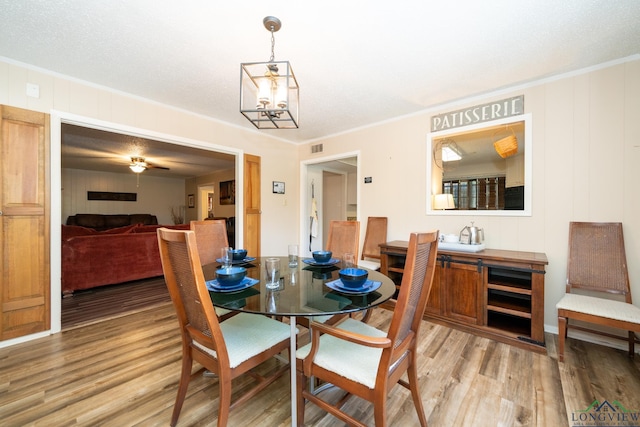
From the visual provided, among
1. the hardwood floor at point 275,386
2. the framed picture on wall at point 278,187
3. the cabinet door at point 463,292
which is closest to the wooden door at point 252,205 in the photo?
the framed picture on wall at point 278,187

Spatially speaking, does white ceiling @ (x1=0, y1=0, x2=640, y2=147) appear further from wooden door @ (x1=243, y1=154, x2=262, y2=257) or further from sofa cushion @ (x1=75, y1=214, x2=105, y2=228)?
sofa cushion @ (x1=75, y1=214, x2=105, y2=228)

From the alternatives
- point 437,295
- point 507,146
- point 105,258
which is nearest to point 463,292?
point 437,295

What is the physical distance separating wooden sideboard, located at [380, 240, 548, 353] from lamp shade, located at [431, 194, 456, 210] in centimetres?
68

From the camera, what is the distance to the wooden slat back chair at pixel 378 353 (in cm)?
102

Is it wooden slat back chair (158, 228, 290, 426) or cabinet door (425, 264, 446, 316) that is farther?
cabinet door (425, 264, 446, 316)

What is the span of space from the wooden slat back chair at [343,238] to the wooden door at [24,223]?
262 cm

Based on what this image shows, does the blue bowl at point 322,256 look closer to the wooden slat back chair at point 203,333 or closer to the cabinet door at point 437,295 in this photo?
the wooden slat back chair at point 203,333

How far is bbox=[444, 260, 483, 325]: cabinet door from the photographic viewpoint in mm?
2365

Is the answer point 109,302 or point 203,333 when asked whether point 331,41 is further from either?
point 109,302

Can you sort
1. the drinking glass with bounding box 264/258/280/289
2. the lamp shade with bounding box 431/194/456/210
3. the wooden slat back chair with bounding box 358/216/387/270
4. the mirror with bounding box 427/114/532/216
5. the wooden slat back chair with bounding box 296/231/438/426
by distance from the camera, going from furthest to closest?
the wooden slat back chair with bounding box 358/216/387/270
the lamp shade with bounding box 431/194/456/210
the mirror with bounding box 427/114/532/216
the drinking glass with bounding box 264/258/280/289
the wooden slat back chair with bounding box 296/231/438/426

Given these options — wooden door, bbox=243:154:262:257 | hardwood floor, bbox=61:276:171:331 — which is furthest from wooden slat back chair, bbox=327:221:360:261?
hardwood floor, bbox=61:276:171:331

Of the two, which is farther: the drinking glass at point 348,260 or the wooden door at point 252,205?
the wooden door at point 252,205

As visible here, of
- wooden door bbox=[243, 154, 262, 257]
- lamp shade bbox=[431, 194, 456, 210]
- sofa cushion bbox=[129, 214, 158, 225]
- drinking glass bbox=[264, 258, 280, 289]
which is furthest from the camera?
sofa cushion bbox=[129, 214, 158, 225]

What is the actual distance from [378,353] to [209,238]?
1.76m
